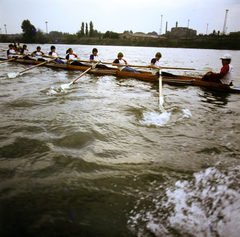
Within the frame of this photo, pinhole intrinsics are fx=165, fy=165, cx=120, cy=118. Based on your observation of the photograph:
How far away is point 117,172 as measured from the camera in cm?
245

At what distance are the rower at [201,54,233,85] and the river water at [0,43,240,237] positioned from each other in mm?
2815

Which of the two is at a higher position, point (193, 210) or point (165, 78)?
point (165, 78)

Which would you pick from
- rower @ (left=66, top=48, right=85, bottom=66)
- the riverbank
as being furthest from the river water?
the riverbank

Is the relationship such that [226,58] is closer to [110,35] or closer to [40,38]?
[40,38]

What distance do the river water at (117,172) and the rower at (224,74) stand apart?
2.82 metres

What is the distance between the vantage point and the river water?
174cm

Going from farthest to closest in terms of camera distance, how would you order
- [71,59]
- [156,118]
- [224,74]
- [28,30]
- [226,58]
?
[28,30] → [71,59] → [224,74] → [226,58] → [156,118]

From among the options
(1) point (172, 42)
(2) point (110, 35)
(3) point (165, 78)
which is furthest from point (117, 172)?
(2) point (110, 35)

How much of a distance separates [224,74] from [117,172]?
6.90 m

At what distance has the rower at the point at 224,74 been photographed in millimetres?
6673

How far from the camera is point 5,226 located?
167 cm

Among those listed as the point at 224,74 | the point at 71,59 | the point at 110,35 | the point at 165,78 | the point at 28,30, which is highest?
the point at 110,35

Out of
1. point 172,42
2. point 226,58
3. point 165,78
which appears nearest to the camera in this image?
point 226,58

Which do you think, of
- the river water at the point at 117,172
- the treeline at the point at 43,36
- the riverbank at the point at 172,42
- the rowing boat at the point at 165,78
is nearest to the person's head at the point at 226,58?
the rowing boat at the point at 165,78
